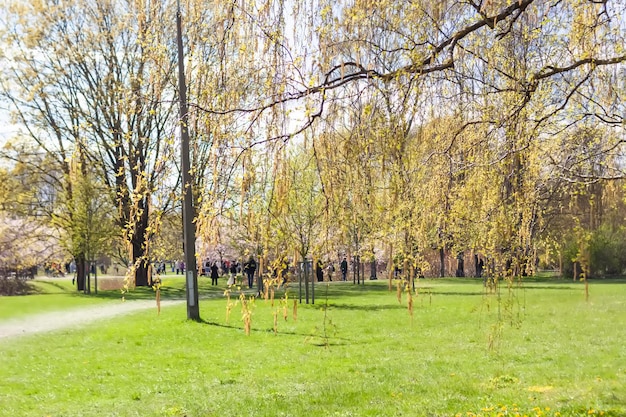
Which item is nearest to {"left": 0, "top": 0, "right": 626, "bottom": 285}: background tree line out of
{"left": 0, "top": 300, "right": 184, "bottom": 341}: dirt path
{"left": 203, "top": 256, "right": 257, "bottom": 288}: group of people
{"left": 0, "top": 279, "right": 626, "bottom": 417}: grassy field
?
{"left": 0, "top": 279, "right": 626, "bottom": 417}: grassy field

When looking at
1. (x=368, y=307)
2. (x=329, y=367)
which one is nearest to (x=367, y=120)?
(x=329, y=367)

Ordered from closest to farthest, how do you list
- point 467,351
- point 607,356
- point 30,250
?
point 607,356 → point 467,351 → point 30,250

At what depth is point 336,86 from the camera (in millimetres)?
4098

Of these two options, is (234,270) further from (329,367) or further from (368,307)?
(329,367)

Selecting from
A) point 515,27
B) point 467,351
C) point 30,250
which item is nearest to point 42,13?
point 30,250

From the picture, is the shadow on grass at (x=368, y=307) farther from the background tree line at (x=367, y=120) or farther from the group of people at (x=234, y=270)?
the background tree line at (x=367, y=120)

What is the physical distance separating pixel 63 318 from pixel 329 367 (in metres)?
10.1

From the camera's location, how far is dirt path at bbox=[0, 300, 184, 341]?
47.5 feet

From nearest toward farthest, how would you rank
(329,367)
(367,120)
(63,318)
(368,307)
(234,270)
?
(367,120)
(329,367)
(63,318)
(368,307)
(234,270)

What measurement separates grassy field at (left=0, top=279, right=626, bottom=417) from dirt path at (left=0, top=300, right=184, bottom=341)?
1247 millimetres

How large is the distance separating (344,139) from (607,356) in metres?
7.19

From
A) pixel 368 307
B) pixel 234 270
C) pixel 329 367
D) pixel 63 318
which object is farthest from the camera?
pixel 234 270

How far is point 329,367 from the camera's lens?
30.1ft

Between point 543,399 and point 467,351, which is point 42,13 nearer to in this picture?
point 467,351
